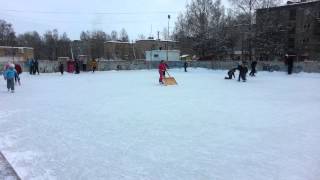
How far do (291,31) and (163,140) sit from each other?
6059 centimetres

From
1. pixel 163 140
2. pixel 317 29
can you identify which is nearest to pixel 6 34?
pixel 317 29

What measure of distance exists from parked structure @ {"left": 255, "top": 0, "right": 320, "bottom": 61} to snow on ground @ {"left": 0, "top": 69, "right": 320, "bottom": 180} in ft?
124

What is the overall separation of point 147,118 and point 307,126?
402 centimetres

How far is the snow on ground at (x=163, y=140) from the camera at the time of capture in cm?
561

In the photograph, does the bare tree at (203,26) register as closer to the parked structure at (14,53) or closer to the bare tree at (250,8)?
the bare tree at (250,8)

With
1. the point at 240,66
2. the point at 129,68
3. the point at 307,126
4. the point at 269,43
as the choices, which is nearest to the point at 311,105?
the point at 307,126

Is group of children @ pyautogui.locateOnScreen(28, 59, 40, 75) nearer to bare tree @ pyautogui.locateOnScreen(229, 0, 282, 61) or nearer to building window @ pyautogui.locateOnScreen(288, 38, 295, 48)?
bare tree @ pyautogui.locateOnScreen(229, 0, 282, 61)

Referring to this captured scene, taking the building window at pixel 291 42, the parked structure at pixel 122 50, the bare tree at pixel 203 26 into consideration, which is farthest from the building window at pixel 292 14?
the parked structure at pixel 122 50

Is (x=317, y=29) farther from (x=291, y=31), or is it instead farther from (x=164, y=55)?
(x=164, y=55)

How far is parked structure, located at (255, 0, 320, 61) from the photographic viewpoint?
49.2 metres

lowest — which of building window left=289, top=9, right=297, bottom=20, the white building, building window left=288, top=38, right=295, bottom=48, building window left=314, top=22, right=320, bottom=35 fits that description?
the white building

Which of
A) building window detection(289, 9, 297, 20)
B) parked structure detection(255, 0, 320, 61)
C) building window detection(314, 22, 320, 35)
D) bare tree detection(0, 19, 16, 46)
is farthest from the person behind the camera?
bare tree detection(0, 19, 16, 46)

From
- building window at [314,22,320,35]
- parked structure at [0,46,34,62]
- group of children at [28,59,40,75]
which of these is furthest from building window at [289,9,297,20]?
group of children at [28,59,40,75]

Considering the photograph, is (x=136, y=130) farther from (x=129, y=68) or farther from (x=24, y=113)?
(x=129, y=68)
